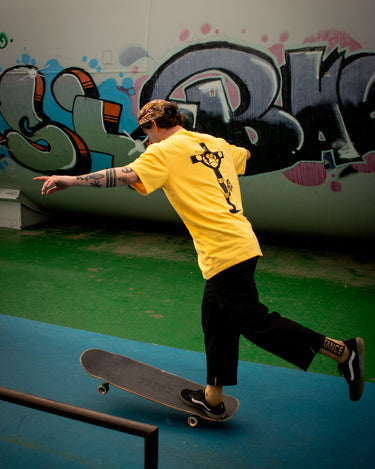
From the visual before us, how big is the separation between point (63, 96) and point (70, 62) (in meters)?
0.50

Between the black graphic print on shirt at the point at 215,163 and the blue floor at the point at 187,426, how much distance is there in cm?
131

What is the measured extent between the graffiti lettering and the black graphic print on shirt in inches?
129

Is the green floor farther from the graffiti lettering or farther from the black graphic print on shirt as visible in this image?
the black graphic print on shirt

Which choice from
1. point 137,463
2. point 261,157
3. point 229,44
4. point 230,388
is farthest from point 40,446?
point 229,44

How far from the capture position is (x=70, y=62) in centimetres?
627

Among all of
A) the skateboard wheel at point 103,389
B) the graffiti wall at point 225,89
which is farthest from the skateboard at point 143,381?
the graffiti wall at point 225,89

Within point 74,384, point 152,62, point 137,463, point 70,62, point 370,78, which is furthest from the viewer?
point 70,62

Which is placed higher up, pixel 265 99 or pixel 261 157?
pixel 265 99

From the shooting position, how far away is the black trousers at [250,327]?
7.70ft

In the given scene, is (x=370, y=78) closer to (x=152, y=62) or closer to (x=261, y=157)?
(x=261, y=157)

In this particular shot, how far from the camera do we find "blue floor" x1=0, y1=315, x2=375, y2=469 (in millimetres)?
2250

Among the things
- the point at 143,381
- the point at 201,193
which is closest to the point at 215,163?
the point at 201,193

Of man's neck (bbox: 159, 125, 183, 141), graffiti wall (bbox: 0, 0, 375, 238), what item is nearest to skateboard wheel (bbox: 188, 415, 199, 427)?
man's neck (bbox: 159, 125, 183, 141)

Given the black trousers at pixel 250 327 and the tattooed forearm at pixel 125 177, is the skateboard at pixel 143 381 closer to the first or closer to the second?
the black trousers at pixel 250 327
